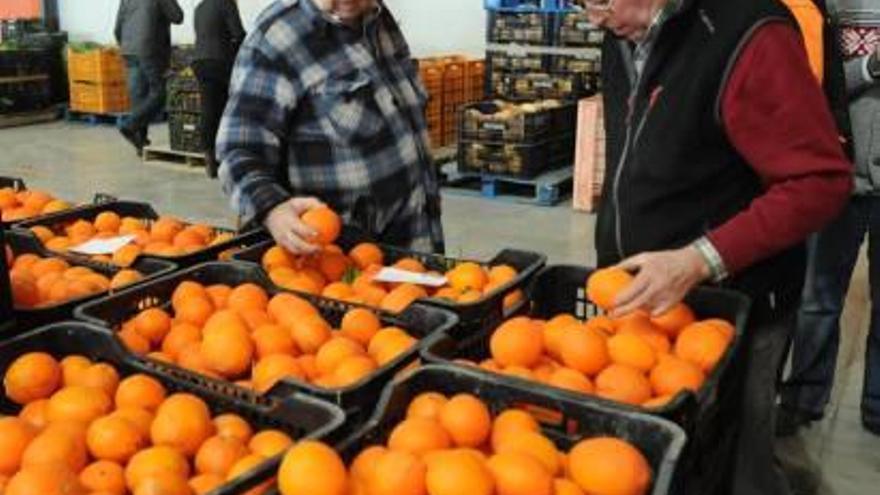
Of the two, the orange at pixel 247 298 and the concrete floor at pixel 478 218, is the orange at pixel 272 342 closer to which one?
the orange at pixel 247 298

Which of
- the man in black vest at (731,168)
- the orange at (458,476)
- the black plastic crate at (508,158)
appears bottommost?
the black plastic crate at (508,158)

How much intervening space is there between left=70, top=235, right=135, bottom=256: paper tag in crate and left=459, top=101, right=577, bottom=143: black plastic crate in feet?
15.6

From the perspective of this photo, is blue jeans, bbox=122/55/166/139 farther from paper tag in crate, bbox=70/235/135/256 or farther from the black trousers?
paper tag in crate, bbox=70/235/135/256

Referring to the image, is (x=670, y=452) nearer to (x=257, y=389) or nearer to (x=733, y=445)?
(x=733, y=445)

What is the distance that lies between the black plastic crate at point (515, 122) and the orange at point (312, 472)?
19.0 ft

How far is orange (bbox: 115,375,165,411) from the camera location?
141 centimetres

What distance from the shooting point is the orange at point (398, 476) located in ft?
3.74

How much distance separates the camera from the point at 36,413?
1429 mm

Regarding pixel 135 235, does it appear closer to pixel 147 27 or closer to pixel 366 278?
pixel 366 278

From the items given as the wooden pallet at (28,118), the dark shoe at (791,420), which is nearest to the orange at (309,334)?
the dark shoe at (791,420)

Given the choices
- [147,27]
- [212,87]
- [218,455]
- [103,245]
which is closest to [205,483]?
[218,455]

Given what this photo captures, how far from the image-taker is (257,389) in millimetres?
1510

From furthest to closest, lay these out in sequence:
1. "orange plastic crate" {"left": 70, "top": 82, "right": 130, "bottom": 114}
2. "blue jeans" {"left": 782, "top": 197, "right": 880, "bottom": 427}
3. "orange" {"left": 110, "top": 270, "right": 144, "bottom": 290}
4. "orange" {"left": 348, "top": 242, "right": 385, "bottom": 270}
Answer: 1. "orange plastic crate" {"left": 70, "top": 82, "right": 130, "bottom": 114}
2. "blue jeans" {"left": 782, "top": 197, "right": 880, "bottom": 427}
3. "orange" {"left": 348, "top": 242, "right": 385, "bottom": 270}
4. "orange" {"left": 110, "top": 270, "right": 144, "bottom": 290}

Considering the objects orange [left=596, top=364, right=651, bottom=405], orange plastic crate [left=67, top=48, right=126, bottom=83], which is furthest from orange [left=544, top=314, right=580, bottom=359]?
orange plastic crate [left=67, top=48, right=126, bottom=83]
